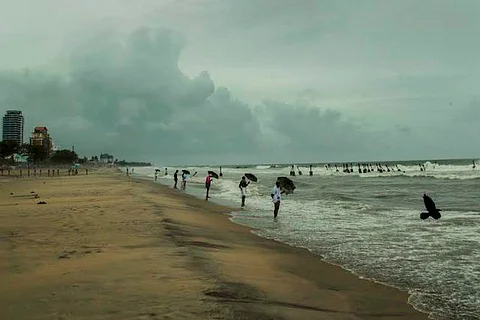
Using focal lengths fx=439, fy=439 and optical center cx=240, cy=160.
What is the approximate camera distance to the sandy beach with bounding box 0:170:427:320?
19.7 ft

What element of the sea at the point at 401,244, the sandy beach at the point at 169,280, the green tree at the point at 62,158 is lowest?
the sea at the point at 401,244

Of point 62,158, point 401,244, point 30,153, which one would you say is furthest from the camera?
point 62,158

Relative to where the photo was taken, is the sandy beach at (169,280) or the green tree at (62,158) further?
the green tree at (62,158)

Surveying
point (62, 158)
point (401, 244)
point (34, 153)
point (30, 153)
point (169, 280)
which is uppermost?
point (30, 153)

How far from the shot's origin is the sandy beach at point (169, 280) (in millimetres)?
6016

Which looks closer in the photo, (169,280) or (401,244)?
(169,280)

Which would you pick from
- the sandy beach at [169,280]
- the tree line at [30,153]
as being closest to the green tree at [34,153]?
the tree line at [30,153]

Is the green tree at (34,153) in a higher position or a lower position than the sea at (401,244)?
higher

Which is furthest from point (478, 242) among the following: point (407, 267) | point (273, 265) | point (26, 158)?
point (26, 158)

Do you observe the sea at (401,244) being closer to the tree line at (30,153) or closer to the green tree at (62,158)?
the tree line at (30,153)

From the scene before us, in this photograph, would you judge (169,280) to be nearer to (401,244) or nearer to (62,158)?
(401,244)

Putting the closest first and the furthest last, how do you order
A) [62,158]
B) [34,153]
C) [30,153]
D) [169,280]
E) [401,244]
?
[169,280]
[401,244]
[34,153]
[30,153]
[62,158]

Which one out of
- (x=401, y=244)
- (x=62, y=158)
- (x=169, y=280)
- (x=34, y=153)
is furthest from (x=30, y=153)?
(x=169, y=280)

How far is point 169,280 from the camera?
7473 millimetres
